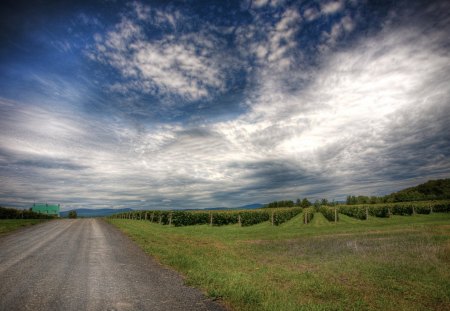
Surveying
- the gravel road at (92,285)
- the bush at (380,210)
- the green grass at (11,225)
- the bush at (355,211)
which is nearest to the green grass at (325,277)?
the gravel road at (92,285)

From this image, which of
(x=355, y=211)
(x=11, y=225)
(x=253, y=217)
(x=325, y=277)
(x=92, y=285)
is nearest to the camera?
(x=92, y=285)

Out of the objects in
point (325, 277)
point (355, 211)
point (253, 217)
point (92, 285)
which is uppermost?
point (355, 211)

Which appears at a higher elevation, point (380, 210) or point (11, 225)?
point (380, 210)

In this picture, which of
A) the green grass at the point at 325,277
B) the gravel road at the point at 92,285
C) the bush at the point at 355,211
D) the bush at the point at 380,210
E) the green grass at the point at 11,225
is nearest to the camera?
the gravel road at the point at 92,285

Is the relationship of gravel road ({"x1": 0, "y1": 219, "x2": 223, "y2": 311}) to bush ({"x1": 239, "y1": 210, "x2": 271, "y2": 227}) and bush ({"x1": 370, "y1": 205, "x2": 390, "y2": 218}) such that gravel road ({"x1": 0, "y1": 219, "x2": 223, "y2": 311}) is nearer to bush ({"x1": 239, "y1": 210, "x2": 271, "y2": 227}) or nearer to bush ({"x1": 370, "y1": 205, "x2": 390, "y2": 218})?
bush ({"x1": 239, "y1": 210, "x2": 271, "y2": 227})

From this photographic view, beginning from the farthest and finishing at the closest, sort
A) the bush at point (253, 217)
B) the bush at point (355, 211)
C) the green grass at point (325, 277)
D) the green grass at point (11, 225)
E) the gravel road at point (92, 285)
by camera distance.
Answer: the bush at point (355, 211)
the bush at point (253, 217)
the green grass at point (11, 225)
the green grass at point (325, 277)
the gravel road at point (92, 285)

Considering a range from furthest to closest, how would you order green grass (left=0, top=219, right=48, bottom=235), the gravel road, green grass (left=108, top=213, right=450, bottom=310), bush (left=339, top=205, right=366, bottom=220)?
bush (left=339, top=205, right=366, bottom=220)
green grass (left=0, top=219, right=48, bottom=235)
green grass (left=108, top=213, right=450, bottom=310)
the gravel road

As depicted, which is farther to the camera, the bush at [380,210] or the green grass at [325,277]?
the bush at [380,210]

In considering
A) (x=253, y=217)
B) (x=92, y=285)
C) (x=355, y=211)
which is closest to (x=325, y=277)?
(x=92, y=285)

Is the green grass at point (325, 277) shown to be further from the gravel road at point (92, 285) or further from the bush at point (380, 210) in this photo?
the bush at point (380, 210)

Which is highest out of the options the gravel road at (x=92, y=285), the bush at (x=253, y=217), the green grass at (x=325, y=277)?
the bush at (x=253, y=217)

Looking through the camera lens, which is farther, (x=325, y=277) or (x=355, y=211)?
(x=355, y=211)

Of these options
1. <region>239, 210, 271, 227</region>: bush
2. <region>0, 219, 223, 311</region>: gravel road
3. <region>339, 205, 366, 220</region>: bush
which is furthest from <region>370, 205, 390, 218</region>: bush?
<region>0, 219, 223, 311</region>: gravel road

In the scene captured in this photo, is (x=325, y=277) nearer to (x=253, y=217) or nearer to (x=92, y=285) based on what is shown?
(x=92, y=285)
